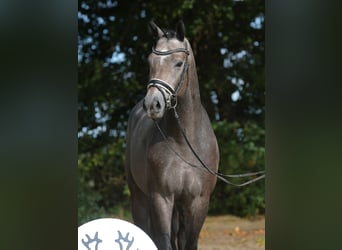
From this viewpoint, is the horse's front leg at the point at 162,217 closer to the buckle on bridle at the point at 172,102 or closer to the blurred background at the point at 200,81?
the buckle on bridle at the point at 172,102

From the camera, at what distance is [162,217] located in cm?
295

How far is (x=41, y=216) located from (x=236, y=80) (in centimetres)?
552

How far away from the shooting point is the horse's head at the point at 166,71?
105 inches

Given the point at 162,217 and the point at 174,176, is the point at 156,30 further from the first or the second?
the point at 162,217

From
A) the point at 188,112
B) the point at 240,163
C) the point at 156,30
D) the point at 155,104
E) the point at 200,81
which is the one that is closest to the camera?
the point at 155,104

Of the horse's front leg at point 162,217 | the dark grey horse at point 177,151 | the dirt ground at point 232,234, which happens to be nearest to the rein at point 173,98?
the dark grey horse at point 177,151

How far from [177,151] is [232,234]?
323cm

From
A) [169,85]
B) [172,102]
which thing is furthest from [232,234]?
[169,85]

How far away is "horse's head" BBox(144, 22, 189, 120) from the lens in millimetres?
2678

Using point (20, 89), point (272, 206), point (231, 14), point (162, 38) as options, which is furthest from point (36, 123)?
point (231, 14)

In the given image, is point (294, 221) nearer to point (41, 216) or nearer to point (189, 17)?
point (41, 216)

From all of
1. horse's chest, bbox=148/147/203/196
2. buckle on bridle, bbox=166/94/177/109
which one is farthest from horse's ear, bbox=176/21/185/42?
horse's chest, bbox=148/147/203/196

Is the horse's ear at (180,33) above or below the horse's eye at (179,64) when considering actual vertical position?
above

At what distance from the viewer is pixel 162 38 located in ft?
9.43
